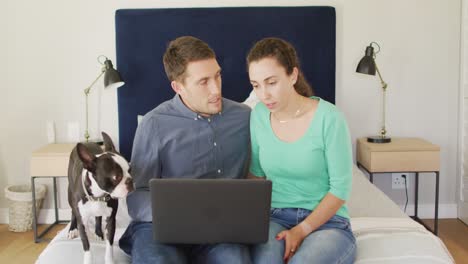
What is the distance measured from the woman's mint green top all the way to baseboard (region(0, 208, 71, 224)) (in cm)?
223

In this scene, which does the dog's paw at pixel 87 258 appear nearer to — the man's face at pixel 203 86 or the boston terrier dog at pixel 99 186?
the boston terrier dog at pixel 99 186

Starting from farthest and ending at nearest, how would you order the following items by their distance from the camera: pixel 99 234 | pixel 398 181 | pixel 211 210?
pixel 398 181, pixel 99 234, pixel 211 210

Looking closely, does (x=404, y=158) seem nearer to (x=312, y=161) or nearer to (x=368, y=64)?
(x=368, y=64)

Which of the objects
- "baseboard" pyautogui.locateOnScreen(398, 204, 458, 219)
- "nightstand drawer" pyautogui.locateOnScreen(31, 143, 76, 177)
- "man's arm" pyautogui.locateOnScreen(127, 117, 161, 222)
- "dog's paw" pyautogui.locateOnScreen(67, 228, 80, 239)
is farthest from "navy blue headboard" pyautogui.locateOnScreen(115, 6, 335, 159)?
"man's arm" pyautogui.locateOnScreen(127, 117, 161, 222)

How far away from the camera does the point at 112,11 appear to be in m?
3.40

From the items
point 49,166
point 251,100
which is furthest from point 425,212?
point 49,166

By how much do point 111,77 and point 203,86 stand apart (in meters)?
1.55

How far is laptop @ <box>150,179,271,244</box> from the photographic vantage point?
54.6 inches

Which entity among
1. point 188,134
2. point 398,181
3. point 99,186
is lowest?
point 398,181

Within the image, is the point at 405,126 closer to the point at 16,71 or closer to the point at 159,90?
the point at 159,90

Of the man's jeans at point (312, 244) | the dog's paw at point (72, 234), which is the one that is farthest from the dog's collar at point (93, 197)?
the man's jeans at point (312, 244)

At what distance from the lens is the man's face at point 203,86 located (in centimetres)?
173

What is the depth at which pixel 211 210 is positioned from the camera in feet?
4.62

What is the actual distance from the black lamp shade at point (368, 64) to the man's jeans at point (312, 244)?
65.3 inches
